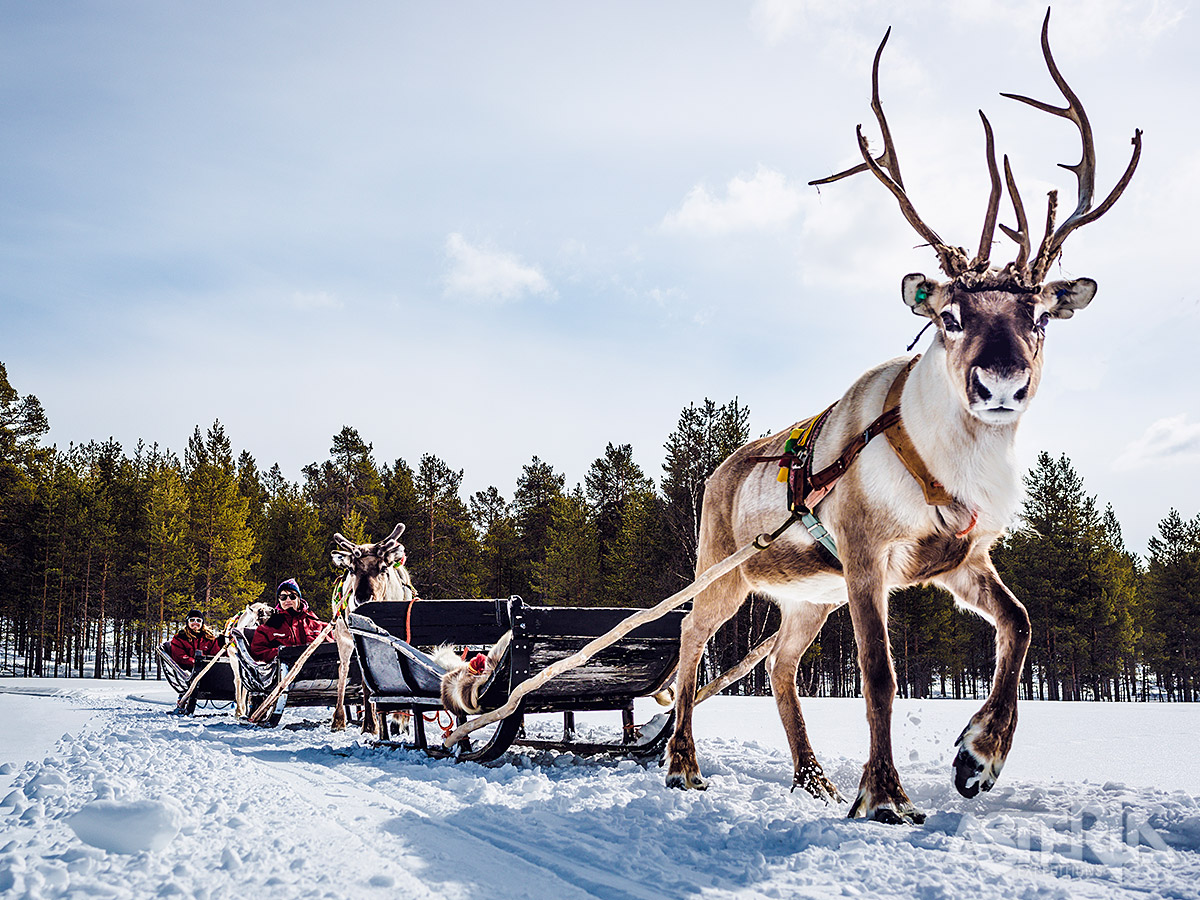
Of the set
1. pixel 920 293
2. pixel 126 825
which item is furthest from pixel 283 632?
pixel 920 293

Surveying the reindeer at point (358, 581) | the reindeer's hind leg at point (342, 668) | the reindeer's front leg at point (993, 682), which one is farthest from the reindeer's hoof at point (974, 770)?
the reindeer's hind leg at point (342, 668)

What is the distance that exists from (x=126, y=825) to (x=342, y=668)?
687cm

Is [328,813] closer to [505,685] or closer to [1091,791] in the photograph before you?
[505,685]

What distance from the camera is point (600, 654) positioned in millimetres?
6605

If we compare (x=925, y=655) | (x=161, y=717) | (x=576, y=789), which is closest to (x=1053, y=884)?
(x=576, y=789)

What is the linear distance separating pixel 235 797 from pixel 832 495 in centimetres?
362

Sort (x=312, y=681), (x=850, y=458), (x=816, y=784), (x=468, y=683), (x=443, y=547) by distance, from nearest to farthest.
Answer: (x=850, y=458)
(x=816, y=784)
(x=468, y=683)
(x=312, y=681)
(x=443, y=547)

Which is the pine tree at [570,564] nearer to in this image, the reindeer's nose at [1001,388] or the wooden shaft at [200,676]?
the wooden shaft at [200,676]

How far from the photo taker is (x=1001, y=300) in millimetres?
3523

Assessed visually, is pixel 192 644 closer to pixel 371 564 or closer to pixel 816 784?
pixel 371 564

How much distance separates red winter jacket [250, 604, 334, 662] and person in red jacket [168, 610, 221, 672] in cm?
224

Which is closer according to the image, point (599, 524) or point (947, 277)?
point (947, 277)

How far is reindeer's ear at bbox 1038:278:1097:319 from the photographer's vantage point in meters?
3.63

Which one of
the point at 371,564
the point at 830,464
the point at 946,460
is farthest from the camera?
the point at 371,564
